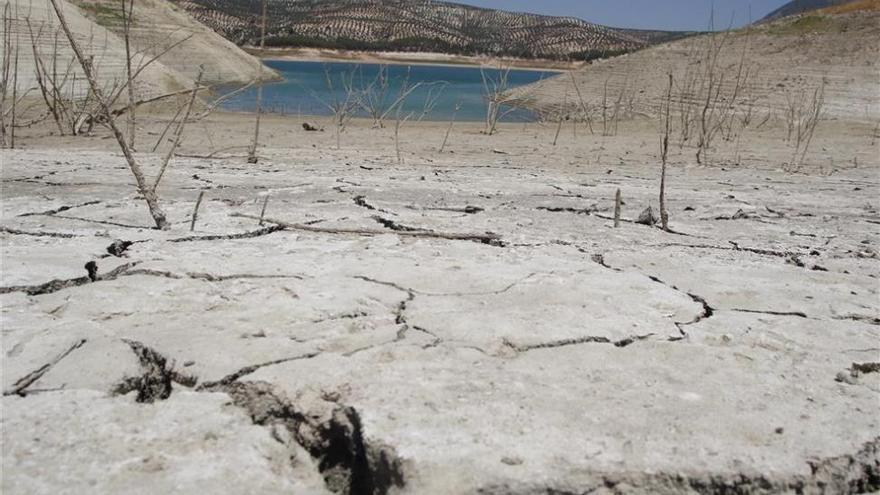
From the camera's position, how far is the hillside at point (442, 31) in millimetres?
46156

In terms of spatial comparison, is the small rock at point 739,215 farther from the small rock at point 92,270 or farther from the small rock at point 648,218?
the small rock at point 92,270

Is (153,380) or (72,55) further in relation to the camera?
(72,55)

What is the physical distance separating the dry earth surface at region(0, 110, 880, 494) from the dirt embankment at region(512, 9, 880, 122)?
945 centimetres

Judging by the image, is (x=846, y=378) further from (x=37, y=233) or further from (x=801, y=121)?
(x=801, y=121)

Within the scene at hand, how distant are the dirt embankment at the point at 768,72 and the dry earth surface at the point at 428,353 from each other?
9451 mm

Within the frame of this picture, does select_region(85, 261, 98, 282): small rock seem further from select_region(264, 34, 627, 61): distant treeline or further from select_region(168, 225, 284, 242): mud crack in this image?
select_region(264, 34, 627, 61): distant treeline

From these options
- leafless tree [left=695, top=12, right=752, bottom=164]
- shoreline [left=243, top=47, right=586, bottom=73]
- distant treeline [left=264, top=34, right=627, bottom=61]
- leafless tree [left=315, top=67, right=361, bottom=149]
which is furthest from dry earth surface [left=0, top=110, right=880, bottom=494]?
shoreline [left=243, top=47, right=586, bottom=73]

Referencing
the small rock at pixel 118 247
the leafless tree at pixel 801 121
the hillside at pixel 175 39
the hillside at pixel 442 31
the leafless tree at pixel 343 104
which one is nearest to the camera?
the small rock at pixel 118 247

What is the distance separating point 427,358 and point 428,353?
23mm

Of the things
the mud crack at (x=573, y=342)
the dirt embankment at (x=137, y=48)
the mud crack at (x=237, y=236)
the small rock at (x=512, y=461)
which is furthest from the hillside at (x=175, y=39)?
the small rock at (x=512, y=461)

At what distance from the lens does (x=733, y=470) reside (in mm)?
959

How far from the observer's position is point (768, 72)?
46.2ft

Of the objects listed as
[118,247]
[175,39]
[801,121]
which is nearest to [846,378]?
[118,247]

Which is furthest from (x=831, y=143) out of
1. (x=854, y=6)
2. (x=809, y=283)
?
(x=854, y=6)
